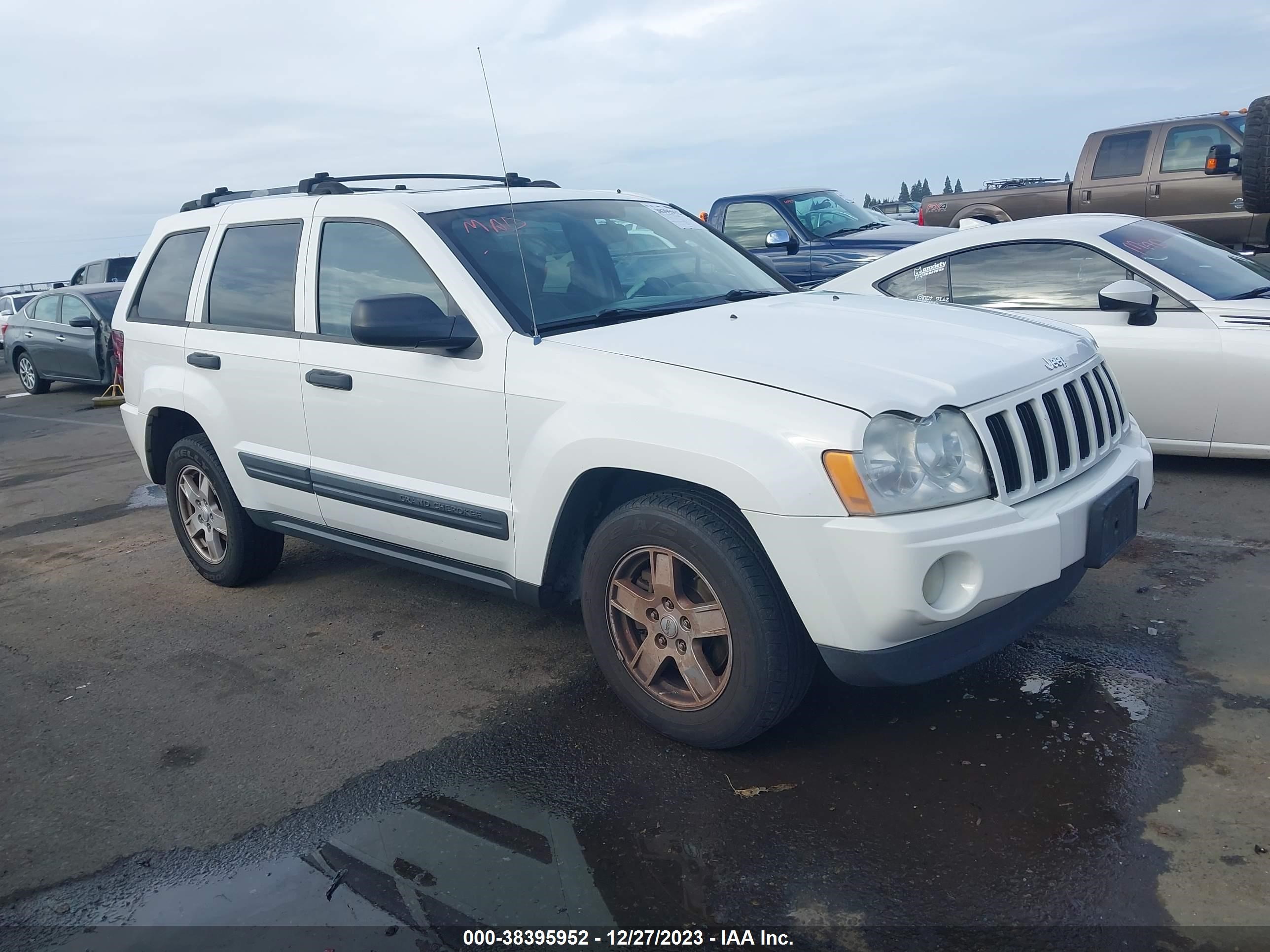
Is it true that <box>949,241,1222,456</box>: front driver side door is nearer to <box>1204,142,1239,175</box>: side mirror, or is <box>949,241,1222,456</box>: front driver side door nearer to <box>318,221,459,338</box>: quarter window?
<box>318,221,459,338</box>: quarter window

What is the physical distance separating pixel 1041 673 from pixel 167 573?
4435mm

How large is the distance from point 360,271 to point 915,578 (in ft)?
8.47

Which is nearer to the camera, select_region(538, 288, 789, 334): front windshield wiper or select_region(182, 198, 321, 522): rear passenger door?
select_region(538, 288, 789, 334): front windshield wiper

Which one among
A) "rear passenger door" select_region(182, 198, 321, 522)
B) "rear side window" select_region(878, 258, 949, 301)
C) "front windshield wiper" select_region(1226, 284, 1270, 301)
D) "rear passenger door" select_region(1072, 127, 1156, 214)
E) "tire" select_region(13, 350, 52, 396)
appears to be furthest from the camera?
"tire" select_region(13, 350, 52, 396)

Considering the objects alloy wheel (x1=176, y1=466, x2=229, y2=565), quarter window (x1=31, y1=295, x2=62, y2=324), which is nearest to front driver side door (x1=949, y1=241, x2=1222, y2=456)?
alloy wheel (x1=176, y1=466, x2=229, y2=565)

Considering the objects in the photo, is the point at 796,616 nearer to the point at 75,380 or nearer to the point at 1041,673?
the point at 1041,673

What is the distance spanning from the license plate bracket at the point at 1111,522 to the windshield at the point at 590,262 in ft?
5.32

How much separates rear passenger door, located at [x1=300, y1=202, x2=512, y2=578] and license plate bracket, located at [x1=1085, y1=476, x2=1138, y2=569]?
1859 millimetres

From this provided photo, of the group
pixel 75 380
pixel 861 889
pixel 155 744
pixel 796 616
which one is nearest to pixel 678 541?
pixel 796 616

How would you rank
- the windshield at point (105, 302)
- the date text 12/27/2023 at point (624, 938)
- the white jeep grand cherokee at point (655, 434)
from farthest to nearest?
the windshield at point (105, 302), the white jeep grand cherokee at point (655, 434), the date text 12/27/2023 at point (624, 938)

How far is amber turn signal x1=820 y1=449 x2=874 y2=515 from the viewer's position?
288 cm

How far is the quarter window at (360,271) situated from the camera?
4066 millimetres

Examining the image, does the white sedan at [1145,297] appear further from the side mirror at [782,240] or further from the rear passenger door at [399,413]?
the side mirror at [782,240]

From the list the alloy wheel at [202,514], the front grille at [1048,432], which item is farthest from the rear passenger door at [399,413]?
the front grille at [1048,432]
